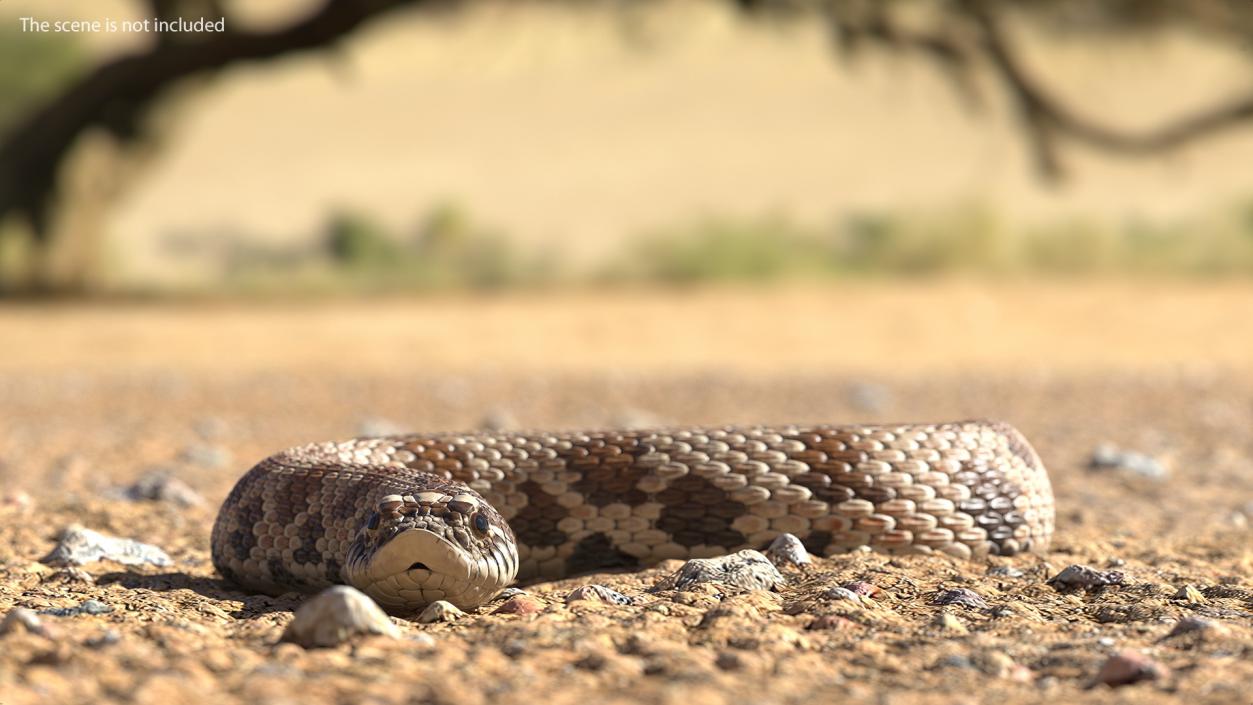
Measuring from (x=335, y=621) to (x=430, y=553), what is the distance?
459mm

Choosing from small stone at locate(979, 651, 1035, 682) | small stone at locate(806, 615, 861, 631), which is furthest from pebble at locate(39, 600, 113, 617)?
small stone at locate(979, 651, 1035, 682)

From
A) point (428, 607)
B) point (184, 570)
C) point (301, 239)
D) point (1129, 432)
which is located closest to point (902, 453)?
point (428, 607)

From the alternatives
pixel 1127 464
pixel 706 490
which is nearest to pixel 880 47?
pixel 1127 464

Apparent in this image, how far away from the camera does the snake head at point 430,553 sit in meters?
3.87

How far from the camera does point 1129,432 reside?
374 inches

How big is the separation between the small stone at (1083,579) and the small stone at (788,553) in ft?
2.45

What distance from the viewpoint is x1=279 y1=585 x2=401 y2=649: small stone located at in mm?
3443

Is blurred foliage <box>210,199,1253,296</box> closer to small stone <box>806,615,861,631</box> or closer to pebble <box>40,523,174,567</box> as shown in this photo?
Answer: pebble <box>40,523,174,567</box>

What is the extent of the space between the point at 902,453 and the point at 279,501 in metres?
2.02

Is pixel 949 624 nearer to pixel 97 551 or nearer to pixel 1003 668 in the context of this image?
pixel 1003 668

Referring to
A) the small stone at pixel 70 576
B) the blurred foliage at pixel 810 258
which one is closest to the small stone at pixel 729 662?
the small stone at pixel 70 576

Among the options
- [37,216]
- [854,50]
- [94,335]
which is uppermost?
[854,50]

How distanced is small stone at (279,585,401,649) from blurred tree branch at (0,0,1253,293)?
16.0m

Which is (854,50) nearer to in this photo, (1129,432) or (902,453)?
(1129,432)
